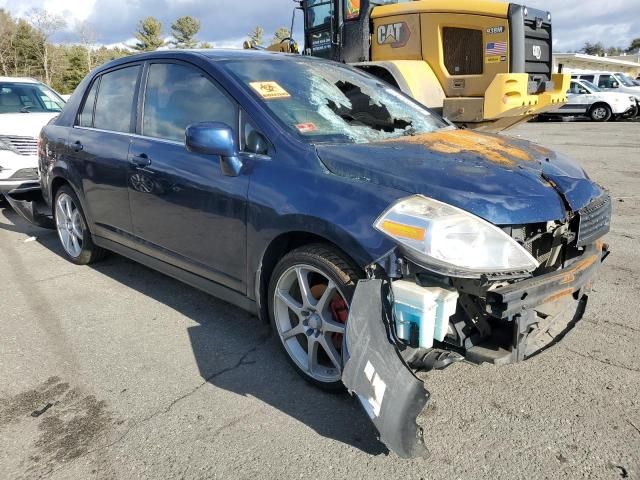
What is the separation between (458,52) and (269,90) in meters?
6.49

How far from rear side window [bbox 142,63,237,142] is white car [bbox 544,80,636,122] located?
67.3 feet

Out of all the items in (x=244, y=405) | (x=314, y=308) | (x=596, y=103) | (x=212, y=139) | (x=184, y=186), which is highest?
(x=596, y=103)

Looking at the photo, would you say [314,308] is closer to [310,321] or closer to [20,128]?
[310,321]

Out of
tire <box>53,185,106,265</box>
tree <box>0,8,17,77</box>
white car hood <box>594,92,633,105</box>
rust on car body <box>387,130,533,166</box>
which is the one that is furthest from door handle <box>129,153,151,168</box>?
tree <box>0,8,17,77</box>

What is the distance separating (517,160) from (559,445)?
1.42 meters

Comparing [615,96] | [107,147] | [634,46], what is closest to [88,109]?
[107,147]

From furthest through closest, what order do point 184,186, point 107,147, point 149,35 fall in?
point 149,35 → point 107,147 → point 184,186

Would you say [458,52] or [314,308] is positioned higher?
[458,52]

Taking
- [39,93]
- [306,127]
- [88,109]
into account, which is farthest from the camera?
[39,93]

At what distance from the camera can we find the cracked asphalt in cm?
239

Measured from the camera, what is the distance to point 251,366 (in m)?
3.21

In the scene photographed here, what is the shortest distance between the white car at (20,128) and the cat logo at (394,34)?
17.8 ft

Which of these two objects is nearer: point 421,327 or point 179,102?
point 421,327

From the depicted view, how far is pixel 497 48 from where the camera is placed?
8438 mm
